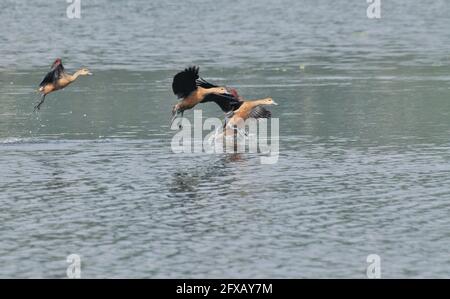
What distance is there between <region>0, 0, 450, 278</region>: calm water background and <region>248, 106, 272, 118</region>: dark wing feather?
716 millimetres

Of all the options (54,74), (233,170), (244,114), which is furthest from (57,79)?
(233,170)

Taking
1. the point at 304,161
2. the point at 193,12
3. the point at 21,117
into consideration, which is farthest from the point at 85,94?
the point at 193,12

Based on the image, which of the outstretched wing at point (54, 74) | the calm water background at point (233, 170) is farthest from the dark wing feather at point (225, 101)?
the outstretched wing at point (54, 74)

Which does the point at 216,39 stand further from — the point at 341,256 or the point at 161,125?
the point at 341,256

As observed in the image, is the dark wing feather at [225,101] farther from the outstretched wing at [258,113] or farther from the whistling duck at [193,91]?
the outstretched wing at [258,113]

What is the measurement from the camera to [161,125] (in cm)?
2877

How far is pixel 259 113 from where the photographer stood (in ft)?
85.9

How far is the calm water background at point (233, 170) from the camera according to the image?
16.1 meters

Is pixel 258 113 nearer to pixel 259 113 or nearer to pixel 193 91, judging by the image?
pixel 259 113

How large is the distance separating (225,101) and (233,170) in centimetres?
413

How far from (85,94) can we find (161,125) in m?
7.50

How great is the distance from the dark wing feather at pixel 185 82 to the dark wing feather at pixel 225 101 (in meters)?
0.50

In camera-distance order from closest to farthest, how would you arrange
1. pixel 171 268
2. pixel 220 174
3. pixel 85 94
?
pixel 171 268, pixel 220 174, pixel 85 94

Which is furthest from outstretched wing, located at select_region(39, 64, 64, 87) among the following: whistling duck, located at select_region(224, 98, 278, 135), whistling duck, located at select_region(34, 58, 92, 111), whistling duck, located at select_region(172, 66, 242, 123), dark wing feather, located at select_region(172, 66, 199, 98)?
whistling duck, located at select_region(224, 98, 278, 135)
